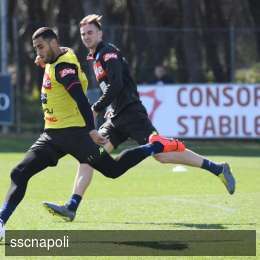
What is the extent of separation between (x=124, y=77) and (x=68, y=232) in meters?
2.35

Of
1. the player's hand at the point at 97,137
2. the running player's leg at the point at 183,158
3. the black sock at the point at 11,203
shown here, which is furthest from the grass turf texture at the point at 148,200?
the player's hand at the point at 97,137

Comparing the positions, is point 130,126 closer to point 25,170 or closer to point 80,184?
point 80,184

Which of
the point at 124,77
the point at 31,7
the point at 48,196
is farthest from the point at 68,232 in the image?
the point at 31,7

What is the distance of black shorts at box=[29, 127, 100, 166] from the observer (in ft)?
30.5

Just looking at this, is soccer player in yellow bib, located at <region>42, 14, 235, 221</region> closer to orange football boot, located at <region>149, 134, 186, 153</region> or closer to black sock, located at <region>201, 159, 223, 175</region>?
black sock, located at <region>201, 159, 223, 175</region>

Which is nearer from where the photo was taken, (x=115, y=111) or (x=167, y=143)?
(x=167, y=143)

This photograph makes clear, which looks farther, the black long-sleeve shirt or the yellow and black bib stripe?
the black long-sleeve shirt

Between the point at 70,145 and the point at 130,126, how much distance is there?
1.76 m

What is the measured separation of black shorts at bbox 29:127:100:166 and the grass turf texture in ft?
2.41

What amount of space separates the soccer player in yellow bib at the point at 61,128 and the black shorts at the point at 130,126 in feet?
4.05

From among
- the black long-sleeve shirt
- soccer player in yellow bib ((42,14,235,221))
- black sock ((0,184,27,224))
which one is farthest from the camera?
the black long-sleeve shirt

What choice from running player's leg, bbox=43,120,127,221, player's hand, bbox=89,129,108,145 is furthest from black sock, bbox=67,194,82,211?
player's hand, bbox=89,129,108,145

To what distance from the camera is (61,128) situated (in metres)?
9.36

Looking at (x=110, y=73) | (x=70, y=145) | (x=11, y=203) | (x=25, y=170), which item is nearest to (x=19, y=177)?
(x=25, y=170)
